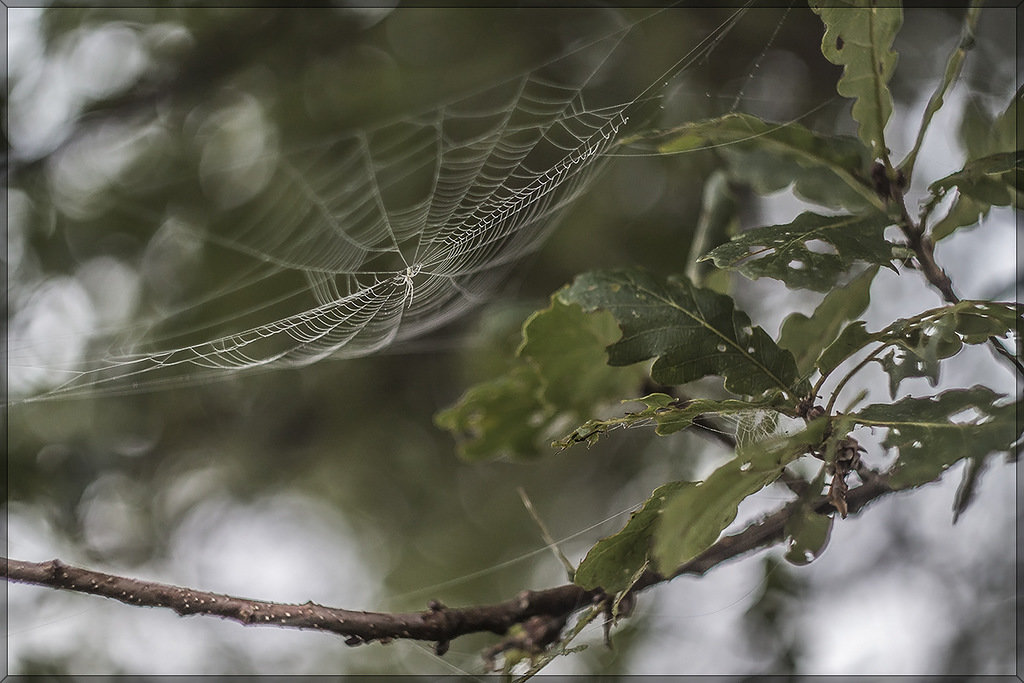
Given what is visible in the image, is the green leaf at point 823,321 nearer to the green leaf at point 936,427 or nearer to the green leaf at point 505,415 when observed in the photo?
the green leaf at point 936,427

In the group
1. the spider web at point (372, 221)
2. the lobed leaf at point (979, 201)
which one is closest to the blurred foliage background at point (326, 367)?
the spider web at point (372, 221)

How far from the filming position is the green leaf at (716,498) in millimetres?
530

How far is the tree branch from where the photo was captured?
0.61 m

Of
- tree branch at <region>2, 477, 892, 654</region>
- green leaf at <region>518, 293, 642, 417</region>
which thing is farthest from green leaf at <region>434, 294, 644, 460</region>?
tree branch at <region>2, 477, 892, 654</region>

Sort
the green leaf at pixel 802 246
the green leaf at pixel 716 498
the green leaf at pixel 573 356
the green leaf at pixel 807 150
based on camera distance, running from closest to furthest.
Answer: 1. the green leaf at pixel 716 498
2. the green leaf at pixel 802 246
3. the green leaf at pixel 807 150
4. the green leaf at pixel 573 356

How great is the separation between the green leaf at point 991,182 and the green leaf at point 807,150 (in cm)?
9

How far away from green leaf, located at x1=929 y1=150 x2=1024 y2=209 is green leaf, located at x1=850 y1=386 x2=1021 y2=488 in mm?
163

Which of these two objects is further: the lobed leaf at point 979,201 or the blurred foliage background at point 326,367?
the blurred foliage background at point 326,367

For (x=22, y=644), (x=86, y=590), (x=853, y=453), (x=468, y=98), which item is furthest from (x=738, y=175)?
(x=22, y=644)

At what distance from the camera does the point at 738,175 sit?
0.88 m

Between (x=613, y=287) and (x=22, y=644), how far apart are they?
4.86 ft

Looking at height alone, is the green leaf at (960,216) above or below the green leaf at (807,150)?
below

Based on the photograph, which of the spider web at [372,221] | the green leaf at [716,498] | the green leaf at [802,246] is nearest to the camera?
the green leaf at [716,498]

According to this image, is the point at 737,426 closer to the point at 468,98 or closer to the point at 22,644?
the point at 468,98
